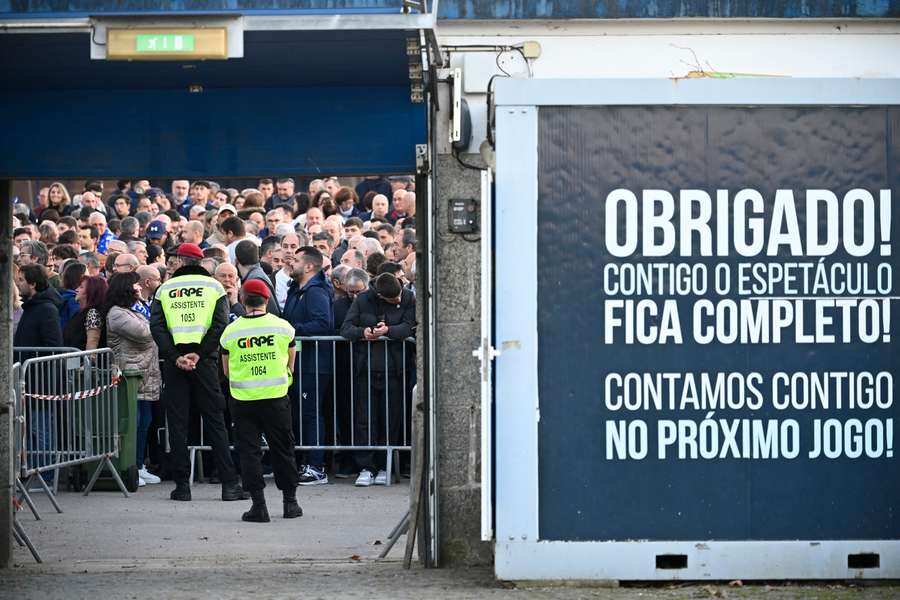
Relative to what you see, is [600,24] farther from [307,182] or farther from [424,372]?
[307,182]

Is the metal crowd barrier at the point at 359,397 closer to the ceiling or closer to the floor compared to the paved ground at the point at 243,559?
closer to the ceiling

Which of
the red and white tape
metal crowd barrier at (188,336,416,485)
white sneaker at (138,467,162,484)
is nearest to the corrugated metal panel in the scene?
the red and white tape

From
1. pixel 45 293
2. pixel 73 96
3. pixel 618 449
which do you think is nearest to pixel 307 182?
pixel 45 293

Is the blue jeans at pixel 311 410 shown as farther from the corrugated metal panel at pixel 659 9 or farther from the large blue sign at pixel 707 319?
the large blue sign at pixel 707 319

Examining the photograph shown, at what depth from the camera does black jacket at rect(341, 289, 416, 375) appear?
15.8 m

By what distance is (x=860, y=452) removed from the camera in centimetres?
927

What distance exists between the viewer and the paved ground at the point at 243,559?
9.16 metres

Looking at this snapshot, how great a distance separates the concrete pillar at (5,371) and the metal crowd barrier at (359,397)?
5156 mm

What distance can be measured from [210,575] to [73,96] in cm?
300

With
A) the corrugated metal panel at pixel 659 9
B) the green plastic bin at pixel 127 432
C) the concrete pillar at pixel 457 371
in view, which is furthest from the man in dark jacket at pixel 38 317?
the concrete pillar at pixel 457 371

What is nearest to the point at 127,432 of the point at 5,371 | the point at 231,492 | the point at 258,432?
the point at 231,492

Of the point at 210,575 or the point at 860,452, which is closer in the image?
the point at 860,452

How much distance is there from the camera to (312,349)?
16.0m

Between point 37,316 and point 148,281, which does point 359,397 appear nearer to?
point 148,281
